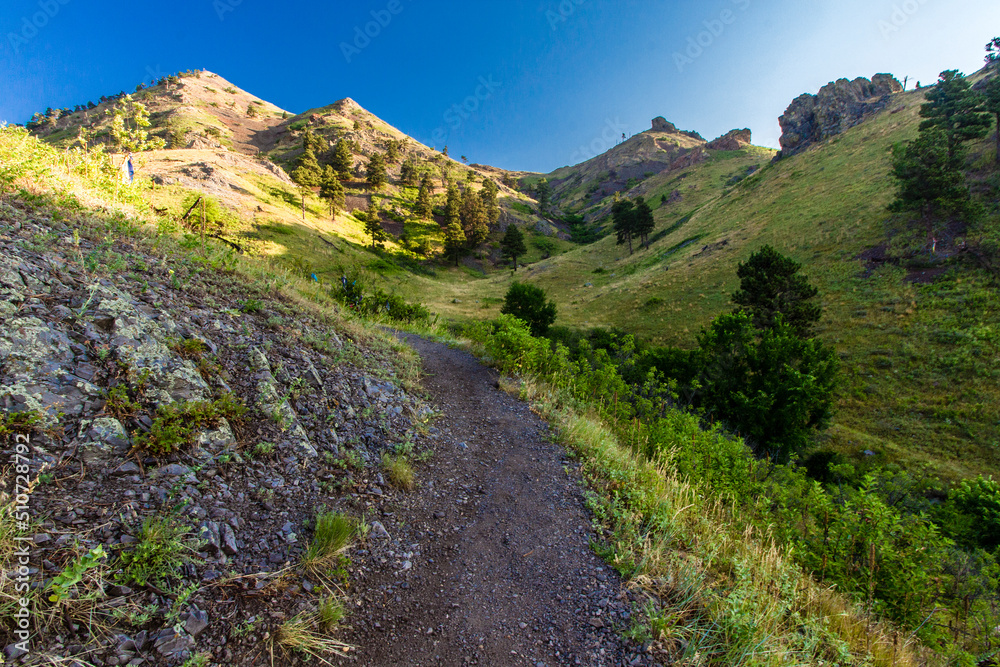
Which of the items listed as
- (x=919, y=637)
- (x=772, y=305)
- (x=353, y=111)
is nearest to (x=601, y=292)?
(x=772, y=305)

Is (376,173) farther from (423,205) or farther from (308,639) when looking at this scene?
→ (308,639)

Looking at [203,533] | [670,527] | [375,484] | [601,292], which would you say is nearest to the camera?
[203,533]

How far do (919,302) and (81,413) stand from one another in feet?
139

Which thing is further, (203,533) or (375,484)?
(375,484)

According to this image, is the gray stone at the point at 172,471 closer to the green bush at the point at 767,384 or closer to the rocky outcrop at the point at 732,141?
the green bush at the point at 767,384

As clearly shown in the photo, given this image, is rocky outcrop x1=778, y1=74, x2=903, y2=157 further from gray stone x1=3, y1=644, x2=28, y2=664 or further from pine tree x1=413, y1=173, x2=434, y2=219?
gray stone x1=3, y1=644, x2=28, y2=664

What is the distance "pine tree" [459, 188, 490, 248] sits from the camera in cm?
7744

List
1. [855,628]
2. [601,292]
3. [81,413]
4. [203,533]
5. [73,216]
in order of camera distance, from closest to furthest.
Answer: [203,533] → [81,413] → [855,628] → [73,216] → [601,292]

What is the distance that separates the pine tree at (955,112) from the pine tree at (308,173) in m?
80.6

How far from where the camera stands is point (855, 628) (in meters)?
3.47

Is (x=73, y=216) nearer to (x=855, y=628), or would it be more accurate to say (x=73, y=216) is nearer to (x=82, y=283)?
(x=82, y=283)

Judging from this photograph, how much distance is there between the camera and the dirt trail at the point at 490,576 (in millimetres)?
2826

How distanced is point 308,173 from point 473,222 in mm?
31404

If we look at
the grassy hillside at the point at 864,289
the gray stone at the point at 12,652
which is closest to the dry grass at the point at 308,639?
the gray stone at the point at 12,652
